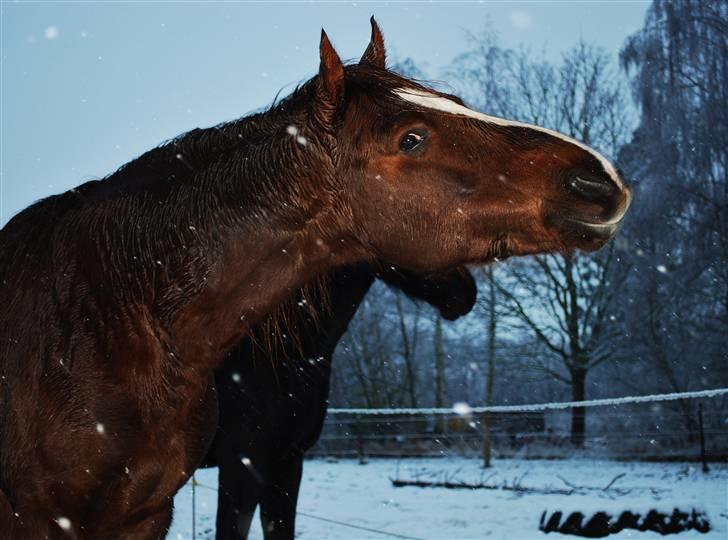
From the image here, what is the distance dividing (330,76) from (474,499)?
7.90m

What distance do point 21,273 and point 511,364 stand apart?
49.6 ft

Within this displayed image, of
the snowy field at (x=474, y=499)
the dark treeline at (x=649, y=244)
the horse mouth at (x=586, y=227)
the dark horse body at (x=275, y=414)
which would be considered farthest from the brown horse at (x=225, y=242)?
the dark treeline at (x=649, y=244)

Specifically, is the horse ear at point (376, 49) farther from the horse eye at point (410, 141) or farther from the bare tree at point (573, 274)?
the bare tree at point (573, 274)

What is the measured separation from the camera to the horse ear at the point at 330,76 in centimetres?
221

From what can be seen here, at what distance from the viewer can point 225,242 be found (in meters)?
2.31

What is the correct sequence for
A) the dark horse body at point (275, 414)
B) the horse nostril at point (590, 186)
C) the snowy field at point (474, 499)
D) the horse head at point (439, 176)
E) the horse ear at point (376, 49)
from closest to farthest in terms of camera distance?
the horse nostril at point (590, 186) → the horse head at point (439, 176) → the horse ear at point (376, 49) → the dark horse body at point (275, 414) → the snowy field at point (474, 499)

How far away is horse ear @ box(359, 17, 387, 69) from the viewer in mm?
2736

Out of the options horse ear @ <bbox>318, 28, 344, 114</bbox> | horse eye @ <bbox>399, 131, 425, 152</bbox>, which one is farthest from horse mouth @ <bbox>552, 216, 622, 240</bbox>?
horse ear @ <bbox>318, 28, 344, 114</bbox>

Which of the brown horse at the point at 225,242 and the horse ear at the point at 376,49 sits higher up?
the horse ear at the point at 376,49

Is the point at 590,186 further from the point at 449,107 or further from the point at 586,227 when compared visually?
the point at 449,107

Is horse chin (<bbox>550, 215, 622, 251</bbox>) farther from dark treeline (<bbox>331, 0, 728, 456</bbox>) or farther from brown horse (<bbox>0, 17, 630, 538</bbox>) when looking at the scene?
dark treeline (<bbox>331, 0, 728, 456</bbox>)

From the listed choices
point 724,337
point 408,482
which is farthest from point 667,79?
point 408,482

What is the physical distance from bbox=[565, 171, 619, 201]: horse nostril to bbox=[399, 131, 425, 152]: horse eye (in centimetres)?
49

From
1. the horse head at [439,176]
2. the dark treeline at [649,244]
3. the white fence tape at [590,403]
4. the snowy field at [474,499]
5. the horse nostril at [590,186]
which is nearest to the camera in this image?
the horse nostril at [590,186]
